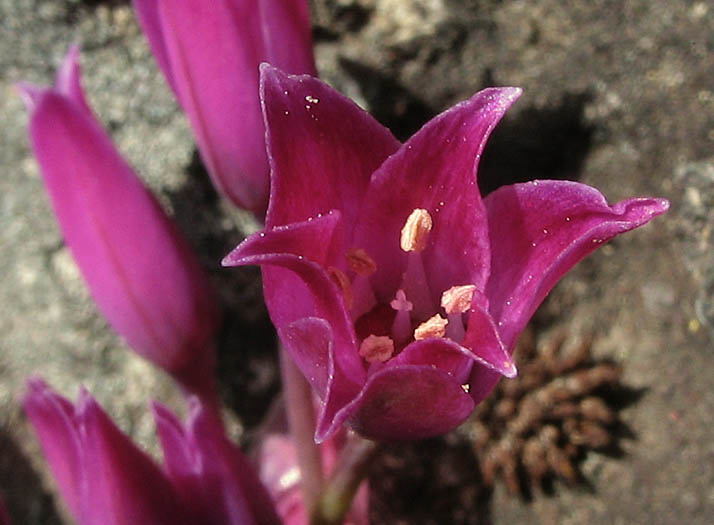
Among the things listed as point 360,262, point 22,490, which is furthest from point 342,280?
point 22,490

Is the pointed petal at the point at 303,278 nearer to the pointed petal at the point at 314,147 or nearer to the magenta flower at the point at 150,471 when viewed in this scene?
the pointed petal at the point at 314,147

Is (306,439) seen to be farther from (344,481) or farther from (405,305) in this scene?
(405,305)

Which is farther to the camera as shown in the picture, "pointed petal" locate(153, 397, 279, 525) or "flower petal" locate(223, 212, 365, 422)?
"pointed petal" locate(153, 397, 279, 525)

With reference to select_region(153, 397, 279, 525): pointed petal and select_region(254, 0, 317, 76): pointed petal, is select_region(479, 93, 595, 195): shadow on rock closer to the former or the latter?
select_region(254, 0, 317, 76): pointed petal

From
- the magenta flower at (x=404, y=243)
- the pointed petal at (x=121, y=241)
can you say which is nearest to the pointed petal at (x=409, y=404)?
the magenta flower at (x=404, y=243)

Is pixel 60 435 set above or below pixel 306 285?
below

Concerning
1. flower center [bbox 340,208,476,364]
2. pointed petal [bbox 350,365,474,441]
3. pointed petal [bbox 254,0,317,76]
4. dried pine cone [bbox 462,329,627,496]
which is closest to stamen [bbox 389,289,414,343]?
flower center [bbox 340,208,476,364]

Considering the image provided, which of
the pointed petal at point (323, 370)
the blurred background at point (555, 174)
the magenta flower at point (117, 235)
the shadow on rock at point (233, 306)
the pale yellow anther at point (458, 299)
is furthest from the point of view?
the shadow on rock at point (233, 306)
